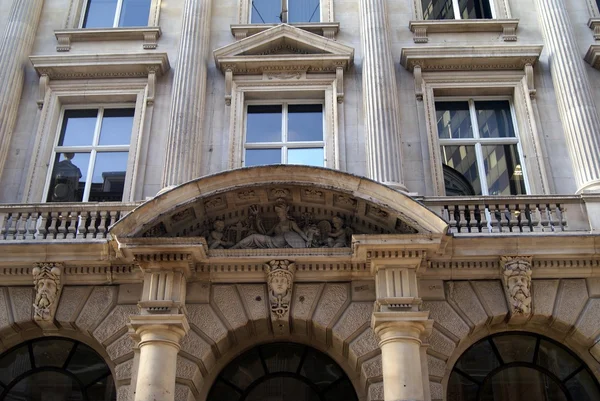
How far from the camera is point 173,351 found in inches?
385

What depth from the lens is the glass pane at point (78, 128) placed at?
13.4 m

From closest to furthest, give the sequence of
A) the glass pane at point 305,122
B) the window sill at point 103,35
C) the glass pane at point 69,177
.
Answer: the glass pane at point 69,177 → the glass pane at point 305,122 → the window sill at point 103,35

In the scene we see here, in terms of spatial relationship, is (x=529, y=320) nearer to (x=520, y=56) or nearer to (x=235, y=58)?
(x=520, y=56)

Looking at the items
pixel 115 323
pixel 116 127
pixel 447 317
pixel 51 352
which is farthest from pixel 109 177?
pixel 447 317

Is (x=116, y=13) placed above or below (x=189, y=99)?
above

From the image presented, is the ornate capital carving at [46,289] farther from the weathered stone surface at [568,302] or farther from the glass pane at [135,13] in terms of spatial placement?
the weathered stone surface at [568,302]

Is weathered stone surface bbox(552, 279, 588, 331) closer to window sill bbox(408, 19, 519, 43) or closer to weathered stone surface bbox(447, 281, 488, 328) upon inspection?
weathered stone surface bbox(447, 281, 488, 328)

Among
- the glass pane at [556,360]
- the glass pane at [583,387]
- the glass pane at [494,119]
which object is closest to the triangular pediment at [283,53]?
the glass pane at [494,119]

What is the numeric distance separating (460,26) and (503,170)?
334 centimetres

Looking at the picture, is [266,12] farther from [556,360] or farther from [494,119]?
[556,360]

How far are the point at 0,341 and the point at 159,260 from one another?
10.4ft

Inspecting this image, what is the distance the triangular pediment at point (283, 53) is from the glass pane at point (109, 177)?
9.04 feet

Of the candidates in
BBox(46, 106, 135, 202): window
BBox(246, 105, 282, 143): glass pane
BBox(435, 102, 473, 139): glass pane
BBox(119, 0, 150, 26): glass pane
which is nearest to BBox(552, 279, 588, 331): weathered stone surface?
BBox(435, 102, 473, 139): glass pane

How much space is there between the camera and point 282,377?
10.9 meters
